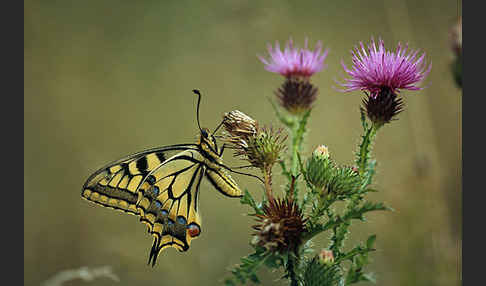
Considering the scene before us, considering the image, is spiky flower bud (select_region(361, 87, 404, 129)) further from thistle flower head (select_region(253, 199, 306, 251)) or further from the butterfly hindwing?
the butterfly hindwing

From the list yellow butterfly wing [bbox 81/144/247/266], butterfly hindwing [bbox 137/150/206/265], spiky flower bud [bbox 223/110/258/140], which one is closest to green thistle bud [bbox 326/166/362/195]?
spiky flower bud [bbox 223/110/258/140]

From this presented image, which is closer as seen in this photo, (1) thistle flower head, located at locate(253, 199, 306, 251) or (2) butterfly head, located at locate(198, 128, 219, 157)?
(1) thistle flower head, located at locate(253, 199, 306, 251)

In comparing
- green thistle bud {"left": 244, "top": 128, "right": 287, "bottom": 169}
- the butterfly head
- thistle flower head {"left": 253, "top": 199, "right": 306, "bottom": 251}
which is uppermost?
the butterfly head

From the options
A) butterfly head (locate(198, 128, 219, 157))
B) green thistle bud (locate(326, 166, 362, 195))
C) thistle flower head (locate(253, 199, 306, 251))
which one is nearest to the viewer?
thistle flower head (locate(253, 199, 306, 251))

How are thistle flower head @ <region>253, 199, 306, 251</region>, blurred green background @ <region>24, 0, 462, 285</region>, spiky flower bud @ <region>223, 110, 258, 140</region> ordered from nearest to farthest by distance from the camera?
thistle flower head @ <region>253, 199, 306, 251</region> → spiky flower bud @ <region>223, 110, 258, 140</region> → blurred green background @ <region>24, 0, 462, 285</region>

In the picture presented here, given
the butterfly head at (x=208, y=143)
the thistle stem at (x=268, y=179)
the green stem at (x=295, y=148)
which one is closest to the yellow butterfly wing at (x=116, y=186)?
the butterfly head at (x=208, y=143)

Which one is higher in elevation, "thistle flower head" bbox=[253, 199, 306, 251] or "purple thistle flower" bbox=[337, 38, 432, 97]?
"purple thistle flower" bbox=[337, 38, 432, 97]

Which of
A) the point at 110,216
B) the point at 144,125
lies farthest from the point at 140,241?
the point at 144,125

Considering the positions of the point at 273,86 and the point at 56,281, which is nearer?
the point at 56,281

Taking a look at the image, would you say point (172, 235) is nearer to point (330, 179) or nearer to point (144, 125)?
point (330, 179)
